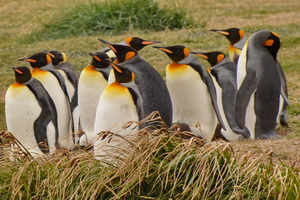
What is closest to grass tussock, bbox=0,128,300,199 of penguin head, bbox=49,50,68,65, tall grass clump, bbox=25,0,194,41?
penguin head, bbox=49,50,68,65

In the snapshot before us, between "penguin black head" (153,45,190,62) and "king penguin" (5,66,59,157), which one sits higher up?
"penguin black head" (153,45,190,62)

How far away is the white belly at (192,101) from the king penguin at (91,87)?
26.0 inches

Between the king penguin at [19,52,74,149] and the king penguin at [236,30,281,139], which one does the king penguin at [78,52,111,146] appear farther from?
the king penguin at [236,30,281,139]

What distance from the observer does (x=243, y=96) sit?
725 centimetres

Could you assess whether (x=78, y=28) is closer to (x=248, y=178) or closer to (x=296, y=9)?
(x=296, y=9)

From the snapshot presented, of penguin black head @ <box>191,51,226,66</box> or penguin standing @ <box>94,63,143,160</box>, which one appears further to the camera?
penguin black head @ <box>191,51,226,66</box>

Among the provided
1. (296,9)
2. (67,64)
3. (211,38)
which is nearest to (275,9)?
(296,9)

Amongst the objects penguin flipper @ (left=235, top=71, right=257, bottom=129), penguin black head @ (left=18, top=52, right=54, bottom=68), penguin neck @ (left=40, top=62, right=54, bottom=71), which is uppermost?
penguin black head @ (left=18, top=52, right=54, bottom=68)

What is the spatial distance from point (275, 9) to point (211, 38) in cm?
505

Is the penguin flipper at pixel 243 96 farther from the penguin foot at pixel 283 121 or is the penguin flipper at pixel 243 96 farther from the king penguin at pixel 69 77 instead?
the king penguin at pixel 69 77

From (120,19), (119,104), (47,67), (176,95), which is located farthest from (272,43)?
(120,19)

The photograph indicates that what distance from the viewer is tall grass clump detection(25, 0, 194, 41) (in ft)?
45.8

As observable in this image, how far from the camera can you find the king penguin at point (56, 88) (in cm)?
738

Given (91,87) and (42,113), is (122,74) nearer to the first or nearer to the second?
(42,113)
